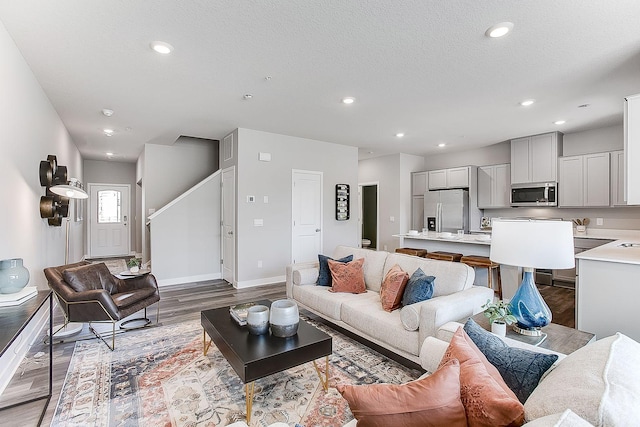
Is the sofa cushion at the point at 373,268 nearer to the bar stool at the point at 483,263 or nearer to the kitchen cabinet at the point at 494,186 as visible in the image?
the bar stool at the point at 483,263

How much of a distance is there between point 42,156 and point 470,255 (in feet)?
18.5

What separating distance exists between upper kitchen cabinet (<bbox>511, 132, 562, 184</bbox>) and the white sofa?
4.11m

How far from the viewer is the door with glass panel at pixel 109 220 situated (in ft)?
28.6

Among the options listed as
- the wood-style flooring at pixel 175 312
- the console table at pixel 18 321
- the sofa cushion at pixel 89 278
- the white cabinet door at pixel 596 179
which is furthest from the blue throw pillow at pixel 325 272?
the white cabinet door at pixel 596 179

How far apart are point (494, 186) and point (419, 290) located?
496 centimetres

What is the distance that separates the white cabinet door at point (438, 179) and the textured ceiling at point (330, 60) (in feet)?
7.01

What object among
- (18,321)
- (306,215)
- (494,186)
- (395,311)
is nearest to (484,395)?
(395,311)

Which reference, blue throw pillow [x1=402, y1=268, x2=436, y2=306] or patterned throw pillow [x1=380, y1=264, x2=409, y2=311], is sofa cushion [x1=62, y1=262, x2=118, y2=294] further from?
blue throw pillow [x1=402, y1=268, x2=436, y2=306]

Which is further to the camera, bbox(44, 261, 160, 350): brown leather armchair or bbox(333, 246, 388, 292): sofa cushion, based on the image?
bbox(333, 246, 388, 292): sofa cushion

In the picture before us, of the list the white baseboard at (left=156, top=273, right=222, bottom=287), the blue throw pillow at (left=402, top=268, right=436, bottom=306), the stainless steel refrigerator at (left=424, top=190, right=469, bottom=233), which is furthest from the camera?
the stainless steel refrigerator at (left=424, top=190, right=469, bottom=233)

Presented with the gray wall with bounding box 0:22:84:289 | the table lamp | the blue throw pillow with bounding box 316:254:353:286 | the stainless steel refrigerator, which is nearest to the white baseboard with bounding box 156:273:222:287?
the gray wall with bounding box 0:22:84:289

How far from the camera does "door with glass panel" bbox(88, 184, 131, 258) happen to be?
8724 mm

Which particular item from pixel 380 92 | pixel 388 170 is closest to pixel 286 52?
pixel 380 92

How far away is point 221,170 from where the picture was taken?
5.99 metres
